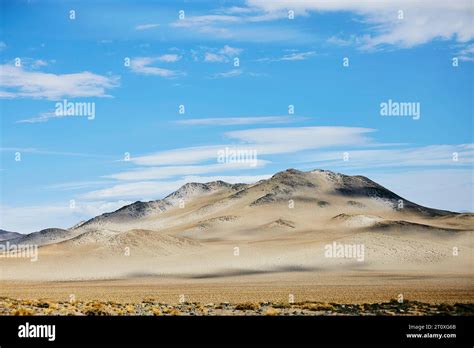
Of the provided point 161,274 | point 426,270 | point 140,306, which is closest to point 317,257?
point 426,270

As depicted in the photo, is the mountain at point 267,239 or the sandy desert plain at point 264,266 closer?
the sandy desert plain at point 264,266

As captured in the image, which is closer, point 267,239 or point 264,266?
point 264,266

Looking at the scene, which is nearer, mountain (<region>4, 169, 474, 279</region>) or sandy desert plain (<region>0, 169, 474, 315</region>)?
sandy desert plain (<region>0, 169, 474, 315</region>)

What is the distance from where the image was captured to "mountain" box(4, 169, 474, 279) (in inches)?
3607

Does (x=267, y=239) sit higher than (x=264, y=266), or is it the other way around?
(x=267, y=239)

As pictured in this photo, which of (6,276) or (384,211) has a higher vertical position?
(384,211)

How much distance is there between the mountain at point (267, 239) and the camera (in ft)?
301

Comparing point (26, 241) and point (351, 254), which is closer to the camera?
point (351, 254)

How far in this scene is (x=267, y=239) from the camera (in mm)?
133375
